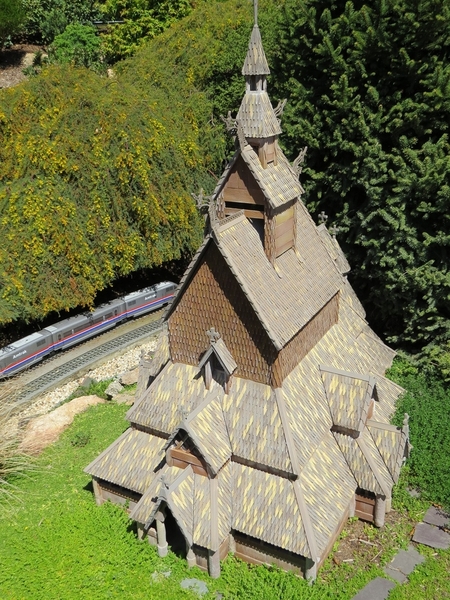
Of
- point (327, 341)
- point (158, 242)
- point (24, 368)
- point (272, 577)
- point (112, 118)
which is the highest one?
point (112, 118)

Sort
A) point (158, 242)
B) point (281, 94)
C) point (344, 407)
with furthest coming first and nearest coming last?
1. point (158, 242)
2. point (281, 94)
3. point (344, 407)

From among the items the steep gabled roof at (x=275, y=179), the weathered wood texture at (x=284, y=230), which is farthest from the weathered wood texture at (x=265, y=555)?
the steep gabled roof at (x=275, y=179)

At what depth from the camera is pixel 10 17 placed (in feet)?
186

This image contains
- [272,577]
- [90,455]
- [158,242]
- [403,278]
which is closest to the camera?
[272,577]

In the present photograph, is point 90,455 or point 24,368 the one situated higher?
point 24,368

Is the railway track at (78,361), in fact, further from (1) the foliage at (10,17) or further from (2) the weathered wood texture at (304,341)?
(1) the foliage at (10,17)

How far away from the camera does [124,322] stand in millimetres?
33094

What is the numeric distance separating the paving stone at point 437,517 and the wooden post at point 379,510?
1563 millimetres

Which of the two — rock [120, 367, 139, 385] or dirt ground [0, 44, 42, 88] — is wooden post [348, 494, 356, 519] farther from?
dirt ground [0, 44, 42, 88]

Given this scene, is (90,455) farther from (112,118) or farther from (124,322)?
(112,118)

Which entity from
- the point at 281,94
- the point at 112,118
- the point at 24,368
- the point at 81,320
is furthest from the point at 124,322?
the point at 281,94

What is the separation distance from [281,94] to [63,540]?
23.7m

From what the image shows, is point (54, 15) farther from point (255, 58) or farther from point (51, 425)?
point (255, 58)

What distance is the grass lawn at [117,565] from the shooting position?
15.1 m
